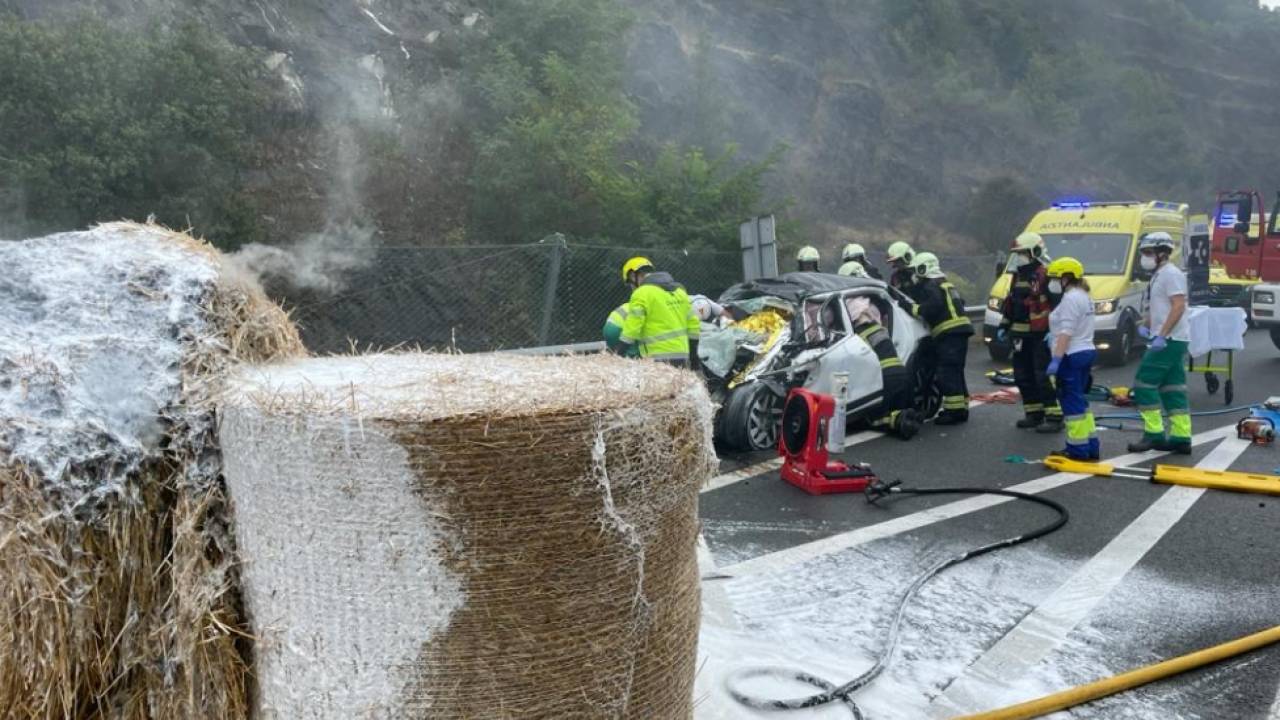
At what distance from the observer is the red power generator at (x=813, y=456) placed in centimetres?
659

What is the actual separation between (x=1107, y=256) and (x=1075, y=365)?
23.4 feet

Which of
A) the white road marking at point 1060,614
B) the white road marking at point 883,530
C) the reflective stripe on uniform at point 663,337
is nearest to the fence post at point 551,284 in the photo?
the reflective stripe on uniform at point 663,337

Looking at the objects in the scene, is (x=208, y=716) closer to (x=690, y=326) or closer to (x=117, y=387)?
(x=117, y=387)

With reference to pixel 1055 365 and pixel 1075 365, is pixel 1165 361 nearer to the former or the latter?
pixel 1075 365

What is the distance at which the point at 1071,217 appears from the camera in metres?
14.4

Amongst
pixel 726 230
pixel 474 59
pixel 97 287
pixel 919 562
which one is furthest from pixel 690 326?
pixel 474 59

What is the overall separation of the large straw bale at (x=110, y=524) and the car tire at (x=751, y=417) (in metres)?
5.87

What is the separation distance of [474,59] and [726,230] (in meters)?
6.71

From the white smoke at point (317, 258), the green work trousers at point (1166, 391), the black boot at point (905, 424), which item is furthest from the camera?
the black boot at point (905, 424)

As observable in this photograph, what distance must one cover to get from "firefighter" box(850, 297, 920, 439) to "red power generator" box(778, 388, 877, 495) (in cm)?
188

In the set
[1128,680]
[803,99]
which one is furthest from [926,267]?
[803,99]

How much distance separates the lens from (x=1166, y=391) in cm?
772

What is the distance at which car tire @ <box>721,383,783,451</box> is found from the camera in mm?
7707

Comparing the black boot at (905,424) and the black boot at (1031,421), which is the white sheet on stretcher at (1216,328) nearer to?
the black boot at (1031,421)
